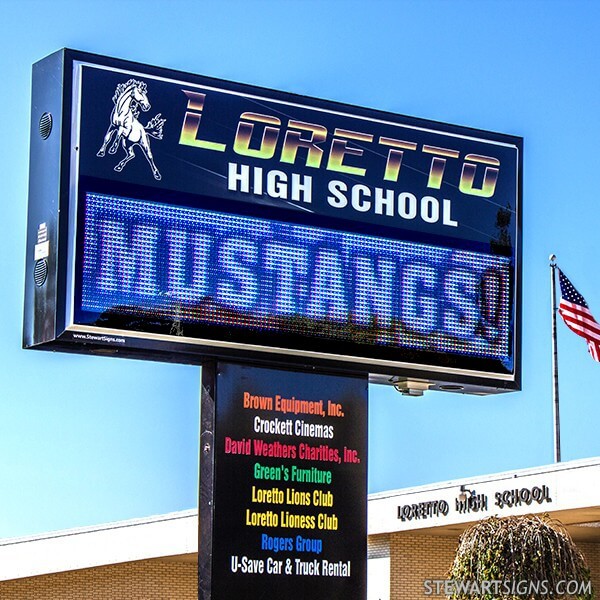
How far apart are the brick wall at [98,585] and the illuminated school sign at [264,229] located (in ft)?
75.1

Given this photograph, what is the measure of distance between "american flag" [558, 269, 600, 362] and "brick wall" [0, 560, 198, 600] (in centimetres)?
1461

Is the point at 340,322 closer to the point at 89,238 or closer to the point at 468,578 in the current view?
the point at 89,238

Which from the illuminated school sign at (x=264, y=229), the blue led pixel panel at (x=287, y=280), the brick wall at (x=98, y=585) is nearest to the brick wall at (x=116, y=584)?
the brick wall at (x=98, y=585)

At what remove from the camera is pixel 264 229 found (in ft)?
60.5

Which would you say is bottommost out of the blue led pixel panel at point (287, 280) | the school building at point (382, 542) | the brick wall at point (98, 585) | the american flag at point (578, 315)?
the brick wall at point (98, 585)

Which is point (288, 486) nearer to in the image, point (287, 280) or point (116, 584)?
point (287, 280)

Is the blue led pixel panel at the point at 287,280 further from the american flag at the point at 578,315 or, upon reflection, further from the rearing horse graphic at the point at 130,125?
the american flag at the point at 578,315

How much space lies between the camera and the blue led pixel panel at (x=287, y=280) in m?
Answer: 17.5

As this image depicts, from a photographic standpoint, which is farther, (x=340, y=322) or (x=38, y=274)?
(x=340, y=322)

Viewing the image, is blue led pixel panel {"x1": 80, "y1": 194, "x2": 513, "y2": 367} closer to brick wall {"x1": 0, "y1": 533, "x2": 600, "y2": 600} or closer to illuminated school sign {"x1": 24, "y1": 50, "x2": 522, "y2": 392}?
illuminated school sign {"x1": 24, "y1": 50, "x2": 522, "y2": 392}

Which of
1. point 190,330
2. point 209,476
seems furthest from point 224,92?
point 209,476

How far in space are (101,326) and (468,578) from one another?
23.7 ft

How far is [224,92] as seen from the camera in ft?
60.9

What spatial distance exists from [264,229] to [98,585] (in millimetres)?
24360
